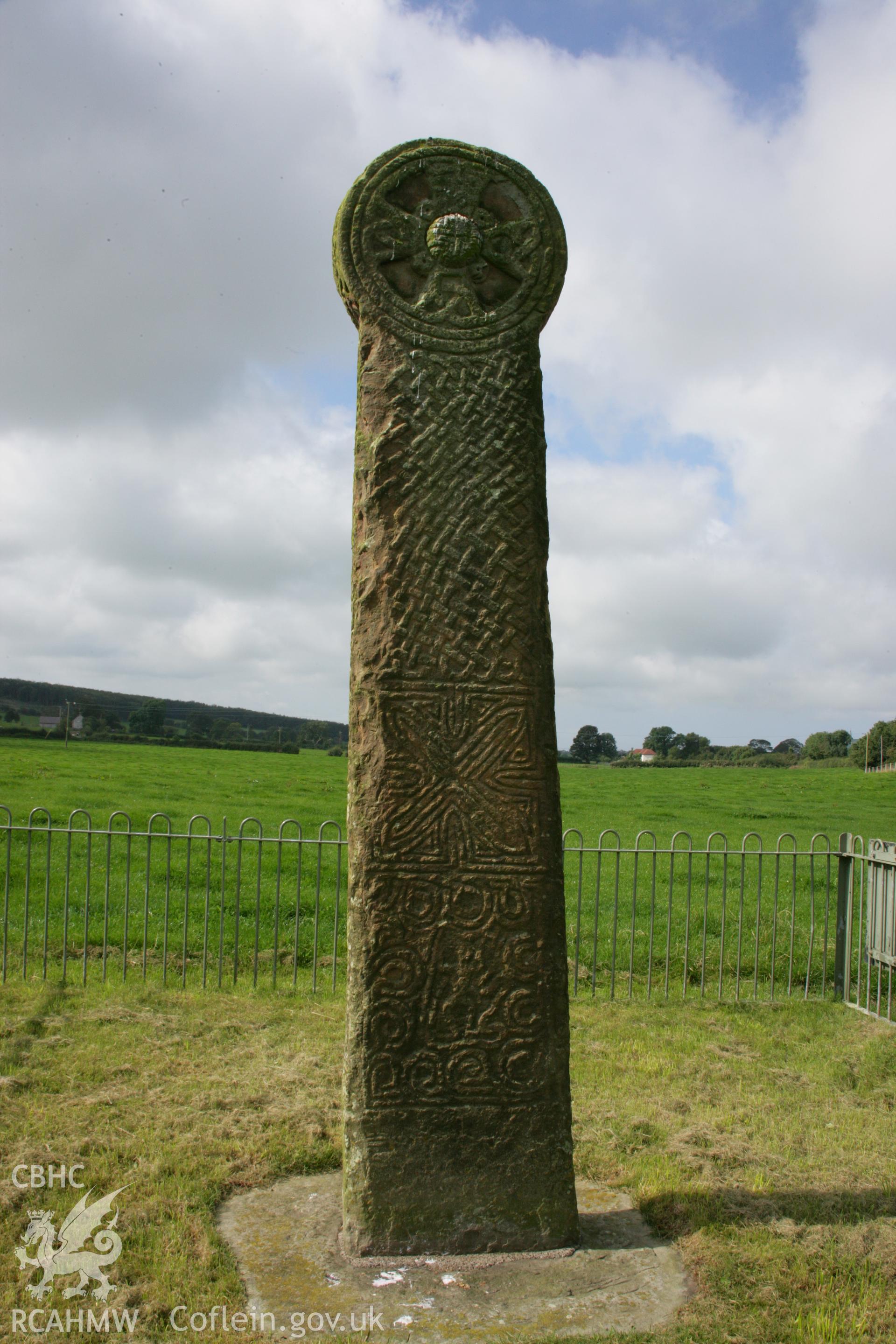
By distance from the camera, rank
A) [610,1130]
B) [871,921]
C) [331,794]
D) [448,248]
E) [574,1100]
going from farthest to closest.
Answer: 1. [331,794]
2. [871,921]
3. [574,1100]
4. [610,1130]
5. [448,248]

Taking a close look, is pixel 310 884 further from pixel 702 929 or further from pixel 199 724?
pixel 199 724

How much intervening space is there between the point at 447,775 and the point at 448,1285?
6.17ft

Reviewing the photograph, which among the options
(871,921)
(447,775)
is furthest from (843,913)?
(447,775)

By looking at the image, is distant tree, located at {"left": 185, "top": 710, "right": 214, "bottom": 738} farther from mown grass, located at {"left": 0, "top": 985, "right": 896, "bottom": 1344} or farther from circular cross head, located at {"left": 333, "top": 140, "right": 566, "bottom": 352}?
circular cross head, located at {"left": 333, "top": 140, "right": 566, "bottom": 352}

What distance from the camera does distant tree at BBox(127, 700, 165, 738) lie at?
45.2m

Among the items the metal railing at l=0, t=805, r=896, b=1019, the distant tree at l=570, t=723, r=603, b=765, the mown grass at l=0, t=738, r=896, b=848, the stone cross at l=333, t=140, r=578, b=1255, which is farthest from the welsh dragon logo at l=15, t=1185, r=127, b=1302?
the distant tree at l=570, t=723, r=603, b=765

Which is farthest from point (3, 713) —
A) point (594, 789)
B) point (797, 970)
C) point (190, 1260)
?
point (190, 1260)

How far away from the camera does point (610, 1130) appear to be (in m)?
5.25

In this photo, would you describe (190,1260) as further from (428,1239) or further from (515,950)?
(515,950)

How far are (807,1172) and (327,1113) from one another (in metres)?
2.57

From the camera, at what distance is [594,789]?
26.0 m

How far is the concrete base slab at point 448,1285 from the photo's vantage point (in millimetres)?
3242

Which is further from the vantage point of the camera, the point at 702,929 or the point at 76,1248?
the point at 702,929

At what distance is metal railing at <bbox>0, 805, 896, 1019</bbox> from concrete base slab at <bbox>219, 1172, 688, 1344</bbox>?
11.7 ft
